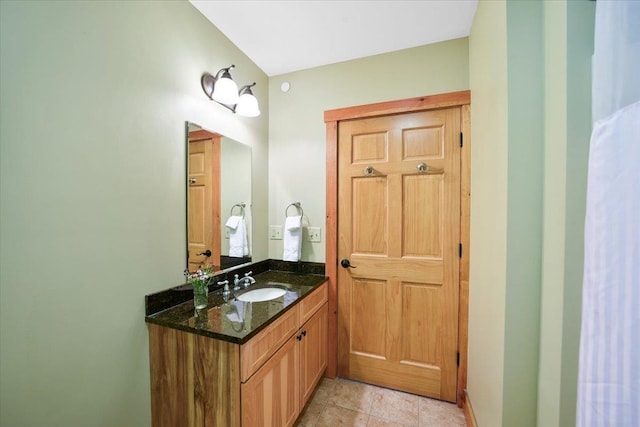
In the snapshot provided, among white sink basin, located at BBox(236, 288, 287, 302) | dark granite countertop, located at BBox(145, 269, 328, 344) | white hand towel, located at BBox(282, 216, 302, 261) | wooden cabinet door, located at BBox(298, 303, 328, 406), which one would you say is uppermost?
white hand towel, located at BBox(282, 216, 302, 261)

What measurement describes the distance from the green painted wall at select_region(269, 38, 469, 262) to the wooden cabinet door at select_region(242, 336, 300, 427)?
0.81m

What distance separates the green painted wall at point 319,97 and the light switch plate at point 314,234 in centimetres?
4

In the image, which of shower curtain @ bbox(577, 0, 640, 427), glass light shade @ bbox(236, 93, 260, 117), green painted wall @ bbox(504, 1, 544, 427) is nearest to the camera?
shower curtain @ bbox(577, 0, 640, 427)

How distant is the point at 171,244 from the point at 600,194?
5.44 ft

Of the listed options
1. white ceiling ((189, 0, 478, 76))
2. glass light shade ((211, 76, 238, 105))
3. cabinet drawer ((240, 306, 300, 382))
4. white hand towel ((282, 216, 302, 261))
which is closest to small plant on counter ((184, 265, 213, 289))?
cabinet drawer ((240, 306, 300, 382))

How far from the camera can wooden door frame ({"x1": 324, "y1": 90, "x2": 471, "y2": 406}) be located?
1608 millimetres

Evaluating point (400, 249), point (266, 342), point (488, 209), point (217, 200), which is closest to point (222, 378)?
point (266, 342)

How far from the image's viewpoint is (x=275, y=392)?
124 cm

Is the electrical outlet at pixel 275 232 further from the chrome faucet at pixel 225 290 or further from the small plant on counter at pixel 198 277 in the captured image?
the small plant on counter at pixel 198 277

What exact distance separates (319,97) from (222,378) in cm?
199

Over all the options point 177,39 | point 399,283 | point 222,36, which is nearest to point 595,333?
point 399,283

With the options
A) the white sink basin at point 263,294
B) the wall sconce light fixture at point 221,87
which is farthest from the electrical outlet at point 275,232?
the wall sconce light fixture at point 221,87

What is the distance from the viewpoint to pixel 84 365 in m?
0.93

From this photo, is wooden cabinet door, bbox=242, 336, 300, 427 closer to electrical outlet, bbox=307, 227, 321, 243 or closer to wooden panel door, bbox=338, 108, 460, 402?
wooden panel door, bbox=338, 108, 460, 402
